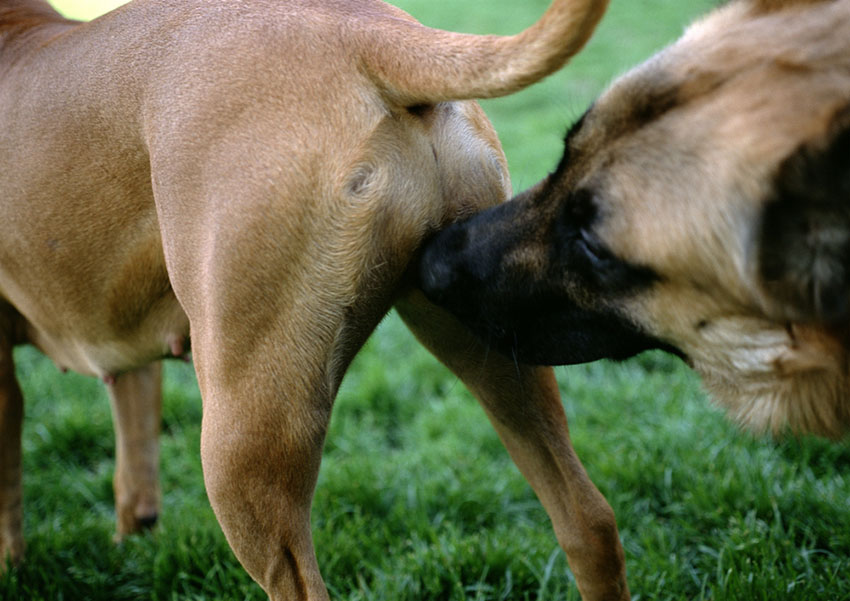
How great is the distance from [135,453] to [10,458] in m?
0.51

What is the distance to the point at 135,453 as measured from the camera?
12.6 ft

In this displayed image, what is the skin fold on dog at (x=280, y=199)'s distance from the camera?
2.15 meters

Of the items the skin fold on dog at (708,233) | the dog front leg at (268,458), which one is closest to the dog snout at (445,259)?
the skin fold on dog at (708,233)

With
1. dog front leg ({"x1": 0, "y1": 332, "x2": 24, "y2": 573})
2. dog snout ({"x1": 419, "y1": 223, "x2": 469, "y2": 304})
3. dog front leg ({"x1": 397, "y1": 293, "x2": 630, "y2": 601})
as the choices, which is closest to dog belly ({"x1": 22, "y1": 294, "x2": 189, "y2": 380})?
dog front leg ({"x1": 0, "y1": 332, "x2": 24, "y2": 573})

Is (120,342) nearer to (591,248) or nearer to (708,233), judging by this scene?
(591,248)

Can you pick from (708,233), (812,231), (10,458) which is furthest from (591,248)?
(10,458)

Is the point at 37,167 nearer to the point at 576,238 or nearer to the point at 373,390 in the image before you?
the point at 576,238

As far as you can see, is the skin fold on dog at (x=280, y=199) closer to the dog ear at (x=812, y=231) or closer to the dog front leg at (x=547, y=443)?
the dog front leg at (x=547, y=443)

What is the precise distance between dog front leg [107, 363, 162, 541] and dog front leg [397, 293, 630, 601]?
67.6 inches

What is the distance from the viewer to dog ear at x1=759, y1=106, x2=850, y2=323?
71.6 inches

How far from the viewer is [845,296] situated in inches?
75.0

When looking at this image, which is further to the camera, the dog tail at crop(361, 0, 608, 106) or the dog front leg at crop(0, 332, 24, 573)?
the dog front leg at crop(0, 332, 24, 573)

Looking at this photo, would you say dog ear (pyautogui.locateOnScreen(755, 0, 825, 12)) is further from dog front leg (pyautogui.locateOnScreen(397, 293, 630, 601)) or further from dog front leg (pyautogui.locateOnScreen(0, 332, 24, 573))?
dog front leg (pyautogui.locateOnScreen(0, 332, 24, 573))

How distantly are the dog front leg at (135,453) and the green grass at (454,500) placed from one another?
0.36ft
